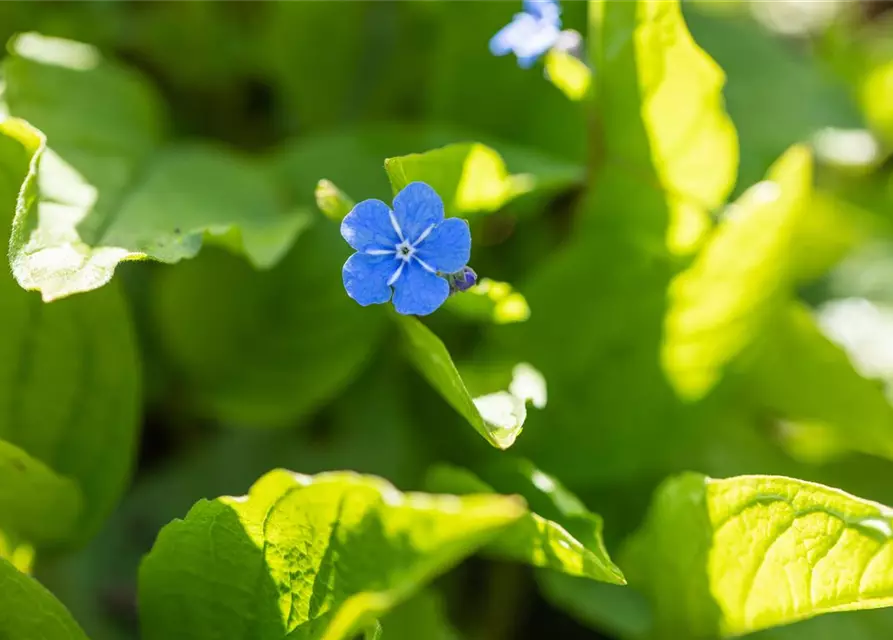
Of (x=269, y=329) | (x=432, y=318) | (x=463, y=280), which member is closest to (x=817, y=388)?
(x=432, y=318)

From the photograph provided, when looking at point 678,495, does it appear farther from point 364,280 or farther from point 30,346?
point 30,346

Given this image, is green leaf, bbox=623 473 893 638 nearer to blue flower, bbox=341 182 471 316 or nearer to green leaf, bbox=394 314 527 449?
green leaf, bbox=394 314 527 449

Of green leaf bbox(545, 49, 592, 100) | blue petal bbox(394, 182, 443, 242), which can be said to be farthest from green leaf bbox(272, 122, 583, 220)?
blue petal bbox(394, 182, 443, 242)

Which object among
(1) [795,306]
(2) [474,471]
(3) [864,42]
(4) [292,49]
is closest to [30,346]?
(2) [474,471]

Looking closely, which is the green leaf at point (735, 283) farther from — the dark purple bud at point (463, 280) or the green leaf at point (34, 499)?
the green leaf at point (34, 499)

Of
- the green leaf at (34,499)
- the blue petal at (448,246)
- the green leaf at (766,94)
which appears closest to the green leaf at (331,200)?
the blue petal at (448,246)

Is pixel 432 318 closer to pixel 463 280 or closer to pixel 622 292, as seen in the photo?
pixel 622 292
